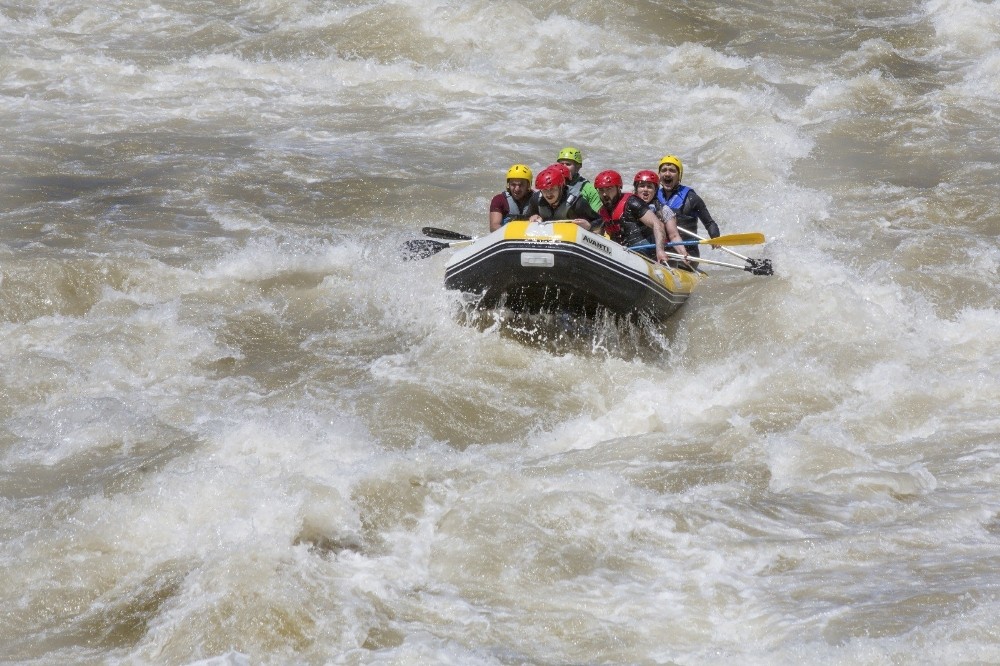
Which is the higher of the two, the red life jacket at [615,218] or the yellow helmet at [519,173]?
the yellow helmet at [519,173]

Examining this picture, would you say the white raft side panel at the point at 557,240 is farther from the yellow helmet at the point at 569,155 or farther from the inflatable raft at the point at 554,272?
the yellow helmet at the point at 569,155

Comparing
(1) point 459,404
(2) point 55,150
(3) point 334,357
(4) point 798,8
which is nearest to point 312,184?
(2) point 55,150

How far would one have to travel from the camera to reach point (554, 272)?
7.39m

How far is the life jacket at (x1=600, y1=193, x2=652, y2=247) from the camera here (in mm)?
8629

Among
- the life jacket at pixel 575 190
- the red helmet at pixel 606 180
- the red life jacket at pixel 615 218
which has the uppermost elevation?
the red helmet at pixel 606 180

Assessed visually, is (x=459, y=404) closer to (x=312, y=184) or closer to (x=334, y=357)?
(x=334, y=357)

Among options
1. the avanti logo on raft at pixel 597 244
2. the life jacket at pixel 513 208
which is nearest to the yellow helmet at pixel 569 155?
the life jacket at pixel 513 208

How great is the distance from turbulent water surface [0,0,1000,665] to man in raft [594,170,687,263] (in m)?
0.65

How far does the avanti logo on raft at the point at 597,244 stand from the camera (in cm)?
738

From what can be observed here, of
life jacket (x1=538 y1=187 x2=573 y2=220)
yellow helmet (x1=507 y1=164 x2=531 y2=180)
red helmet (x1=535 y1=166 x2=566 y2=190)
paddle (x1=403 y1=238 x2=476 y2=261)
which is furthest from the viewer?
paddle (x1=403 y1=238 x2=476 y2=261)

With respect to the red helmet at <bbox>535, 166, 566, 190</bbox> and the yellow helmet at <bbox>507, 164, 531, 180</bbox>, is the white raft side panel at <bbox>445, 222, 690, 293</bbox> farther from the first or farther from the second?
the yellow helmet at <bbox>507, 164, 531, 180</bbox>

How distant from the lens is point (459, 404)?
6.71 m

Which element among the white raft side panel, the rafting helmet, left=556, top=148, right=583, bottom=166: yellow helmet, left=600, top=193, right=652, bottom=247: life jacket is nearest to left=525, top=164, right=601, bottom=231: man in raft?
the rafting helmet

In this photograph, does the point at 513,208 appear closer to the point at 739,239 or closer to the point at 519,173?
the point at 519,173
